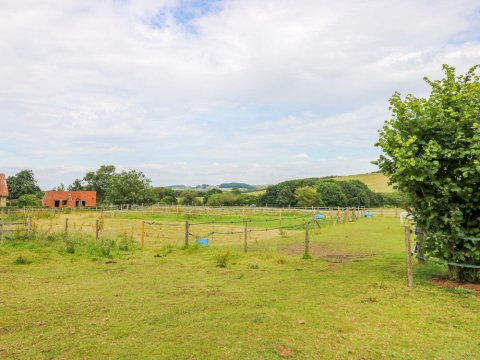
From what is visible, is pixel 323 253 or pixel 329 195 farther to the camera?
pixel 329 195

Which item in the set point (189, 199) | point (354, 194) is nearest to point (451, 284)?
point (354, 194)

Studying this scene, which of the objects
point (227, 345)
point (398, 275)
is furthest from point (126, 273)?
point (398, 275)

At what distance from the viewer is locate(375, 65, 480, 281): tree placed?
25.5 ft

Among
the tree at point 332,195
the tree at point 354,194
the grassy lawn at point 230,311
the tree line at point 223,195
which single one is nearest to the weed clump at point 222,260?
the grassy lawn at point 230,311

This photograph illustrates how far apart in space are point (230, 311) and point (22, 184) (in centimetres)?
8759

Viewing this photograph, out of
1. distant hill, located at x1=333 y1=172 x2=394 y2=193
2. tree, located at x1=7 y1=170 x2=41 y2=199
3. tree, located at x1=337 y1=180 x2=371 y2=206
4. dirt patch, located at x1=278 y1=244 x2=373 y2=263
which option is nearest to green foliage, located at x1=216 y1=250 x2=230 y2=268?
dirt patch, located at x1=278 y1=244 x2=373 y2=263

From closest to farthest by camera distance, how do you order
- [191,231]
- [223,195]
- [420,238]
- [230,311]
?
[230,311]
[420,238]
[191,231]
[223,195]

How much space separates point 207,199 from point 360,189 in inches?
1485

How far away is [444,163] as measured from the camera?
8.12 m

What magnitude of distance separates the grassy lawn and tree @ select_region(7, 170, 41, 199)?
7789cm

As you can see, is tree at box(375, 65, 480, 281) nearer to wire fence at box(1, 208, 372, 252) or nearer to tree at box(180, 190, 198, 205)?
wire fence at box(1, 208, 372, 252)

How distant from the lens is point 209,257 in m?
12.3

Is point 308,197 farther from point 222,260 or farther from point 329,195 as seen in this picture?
point 222,260

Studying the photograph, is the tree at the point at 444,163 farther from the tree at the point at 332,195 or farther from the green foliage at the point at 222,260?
the tree at the point at 332,195
